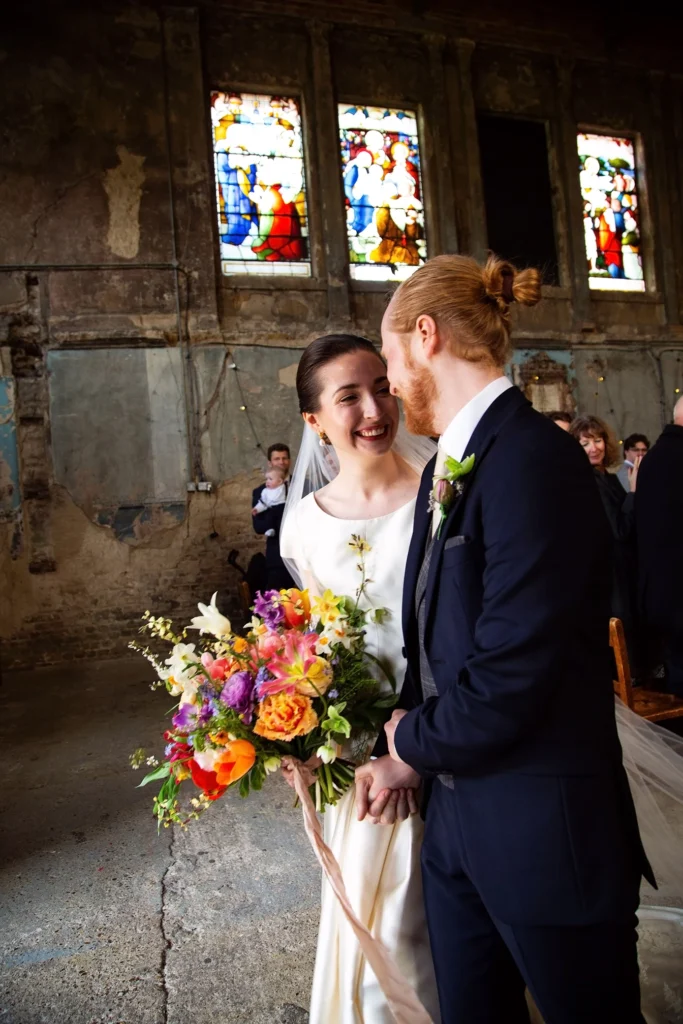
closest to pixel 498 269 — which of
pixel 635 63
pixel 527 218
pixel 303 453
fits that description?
pixel 303 453

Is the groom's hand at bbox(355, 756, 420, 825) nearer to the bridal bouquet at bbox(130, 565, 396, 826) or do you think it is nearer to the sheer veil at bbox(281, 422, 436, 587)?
the bridal bouquet at bbox(130, 565, 396, 826)

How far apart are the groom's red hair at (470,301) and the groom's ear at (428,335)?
1 cm

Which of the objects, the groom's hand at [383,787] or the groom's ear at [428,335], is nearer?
the groom's ear at [428,335]

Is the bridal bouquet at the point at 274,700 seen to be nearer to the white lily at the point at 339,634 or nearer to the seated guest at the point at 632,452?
the white lily at the point at 339,634

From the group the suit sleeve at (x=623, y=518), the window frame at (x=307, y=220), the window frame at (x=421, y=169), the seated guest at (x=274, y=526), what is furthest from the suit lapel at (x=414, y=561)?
the window frame at (x=421, y=169)

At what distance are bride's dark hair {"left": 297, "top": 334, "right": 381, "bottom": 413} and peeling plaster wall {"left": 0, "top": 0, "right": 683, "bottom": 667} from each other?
6502 millimetres

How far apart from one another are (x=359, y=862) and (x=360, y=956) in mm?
253

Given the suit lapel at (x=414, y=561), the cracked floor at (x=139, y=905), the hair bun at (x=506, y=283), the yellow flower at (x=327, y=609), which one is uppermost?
the hair bun at (x=506, y=283)

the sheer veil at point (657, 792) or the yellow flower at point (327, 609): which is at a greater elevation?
the yellow flower at point (327, 609)

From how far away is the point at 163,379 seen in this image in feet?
27.5

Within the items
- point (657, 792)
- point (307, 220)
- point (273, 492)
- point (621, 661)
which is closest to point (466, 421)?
point (657, 792)

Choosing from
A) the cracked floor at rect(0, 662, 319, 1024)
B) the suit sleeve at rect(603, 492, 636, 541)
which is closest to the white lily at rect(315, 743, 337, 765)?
the cracked floor at rect(0, 662, 319, 1024)

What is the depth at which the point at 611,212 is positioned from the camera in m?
10.6

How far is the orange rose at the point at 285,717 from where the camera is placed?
1.43 meters
